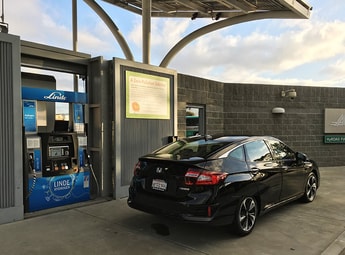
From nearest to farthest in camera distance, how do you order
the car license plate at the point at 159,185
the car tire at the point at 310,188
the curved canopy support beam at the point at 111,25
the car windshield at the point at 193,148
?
the car license plate at the point at 159,185 → the car windshield at the point at 193,148 → the car tire at the point at 310,188 → the curved canopy support beam at the point at 111,25

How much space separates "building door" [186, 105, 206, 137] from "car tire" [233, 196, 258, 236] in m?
4.56

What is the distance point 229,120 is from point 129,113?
15.4ft

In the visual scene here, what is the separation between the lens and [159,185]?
4.26 meters

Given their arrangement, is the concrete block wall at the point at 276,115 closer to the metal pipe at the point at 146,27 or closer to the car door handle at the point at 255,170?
the car door handle at the point at 255,170

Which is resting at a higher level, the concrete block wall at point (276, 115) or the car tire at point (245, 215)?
the concrete block wall at point (276, 115)

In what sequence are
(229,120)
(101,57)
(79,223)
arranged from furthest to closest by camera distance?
(229,120)
(101,57)
(79,223)

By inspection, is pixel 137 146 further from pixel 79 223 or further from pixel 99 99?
pixel 79 223

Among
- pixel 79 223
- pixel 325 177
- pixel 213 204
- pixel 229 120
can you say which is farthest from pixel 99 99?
pixel 325 177

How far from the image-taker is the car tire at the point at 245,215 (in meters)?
4.25

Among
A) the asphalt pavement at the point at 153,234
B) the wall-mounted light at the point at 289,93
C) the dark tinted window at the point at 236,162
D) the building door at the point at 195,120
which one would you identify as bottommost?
the asphalt pavement at the point at 153,234

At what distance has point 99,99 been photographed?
20.7 ft

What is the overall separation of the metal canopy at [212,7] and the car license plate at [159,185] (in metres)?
13.8

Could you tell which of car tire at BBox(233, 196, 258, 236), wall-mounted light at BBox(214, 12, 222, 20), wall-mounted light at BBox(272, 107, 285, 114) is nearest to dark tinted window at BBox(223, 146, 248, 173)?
car tire at BBox(233, 196, 258, 236)

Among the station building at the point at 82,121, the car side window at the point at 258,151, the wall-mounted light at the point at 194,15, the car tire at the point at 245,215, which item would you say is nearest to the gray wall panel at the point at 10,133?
the station building at the point at 82,121
